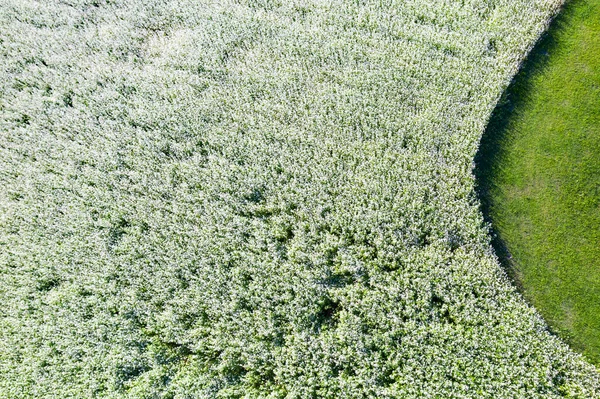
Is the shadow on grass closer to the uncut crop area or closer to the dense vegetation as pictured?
the dense vegetation

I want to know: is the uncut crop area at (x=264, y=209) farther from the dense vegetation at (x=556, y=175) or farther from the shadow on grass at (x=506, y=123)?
the dense vegetation at (x=556, y=175)

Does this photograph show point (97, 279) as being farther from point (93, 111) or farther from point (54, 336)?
point (93, 111)

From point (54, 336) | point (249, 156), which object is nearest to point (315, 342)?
point (249, 156)

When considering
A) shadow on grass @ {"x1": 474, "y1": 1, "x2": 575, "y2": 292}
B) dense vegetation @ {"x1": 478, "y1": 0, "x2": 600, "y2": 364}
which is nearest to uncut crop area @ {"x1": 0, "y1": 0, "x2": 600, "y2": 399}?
shadow on grass @ {"x1": 474, "y1": 1, "x2": 575, "y2": 292}

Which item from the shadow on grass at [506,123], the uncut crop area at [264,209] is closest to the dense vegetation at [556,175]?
the shadow on grass at [506,123]

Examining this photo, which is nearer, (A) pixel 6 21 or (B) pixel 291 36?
(B) pixel 291 36

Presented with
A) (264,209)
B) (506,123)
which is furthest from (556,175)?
(264,209)
